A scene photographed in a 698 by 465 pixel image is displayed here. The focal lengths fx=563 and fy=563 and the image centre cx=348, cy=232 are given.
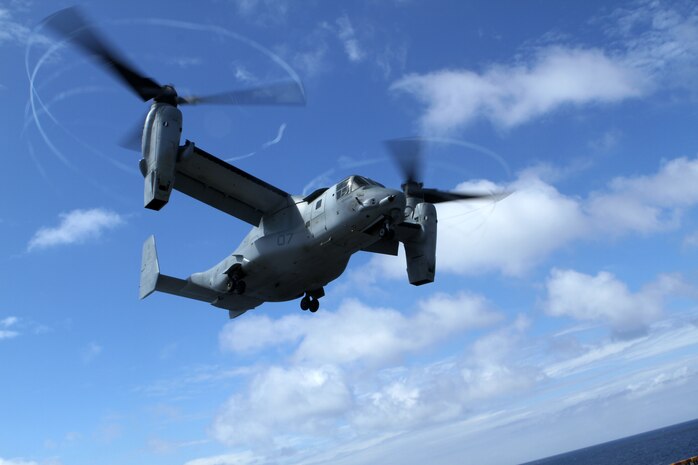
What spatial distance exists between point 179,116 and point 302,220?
547 centimetres

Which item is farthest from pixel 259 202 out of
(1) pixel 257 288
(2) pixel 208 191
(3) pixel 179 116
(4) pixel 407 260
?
(4) pixel 407 260

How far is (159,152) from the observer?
669 inches

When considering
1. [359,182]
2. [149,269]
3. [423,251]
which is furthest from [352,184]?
[149,269]

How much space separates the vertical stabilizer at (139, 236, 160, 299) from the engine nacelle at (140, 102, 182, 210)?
251 inches

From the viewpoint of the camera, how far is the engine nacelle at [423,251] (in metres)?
23.1

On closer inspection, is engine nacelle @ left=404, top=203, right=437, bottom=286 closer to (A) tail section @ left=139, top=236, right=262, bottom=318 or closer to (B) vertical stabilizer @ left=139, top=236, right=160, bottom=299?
(A) tail section @ left=139, top=236, right=262, bottom=318

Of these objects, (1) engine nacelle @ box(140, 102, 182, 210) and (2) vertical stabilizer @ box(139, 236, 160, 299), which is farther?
(2) vertical stabilizer @ box(139, 236, 160, 299)

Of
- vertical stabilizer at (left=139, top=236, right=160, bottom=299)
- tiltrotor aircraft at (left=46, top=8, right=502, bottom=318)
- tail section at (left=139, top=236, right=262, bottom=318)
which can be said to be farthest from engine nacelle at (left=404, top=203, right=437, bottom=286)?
vertical stabilizer at (left=139, top=236, right=160, bottom=299)

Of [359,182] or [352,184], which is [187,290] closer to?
[352,184]

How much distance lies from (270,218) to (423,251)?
6.42 metres

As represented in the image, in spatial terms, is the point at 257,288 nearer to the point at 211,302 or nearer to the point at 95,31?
the point at 211,302

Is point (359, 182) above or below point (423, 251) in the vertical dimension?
above

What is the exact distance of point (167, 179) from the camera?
17.0 metres

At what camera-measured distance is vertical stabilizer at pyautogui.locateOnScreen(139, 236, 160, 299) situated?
2272cm
